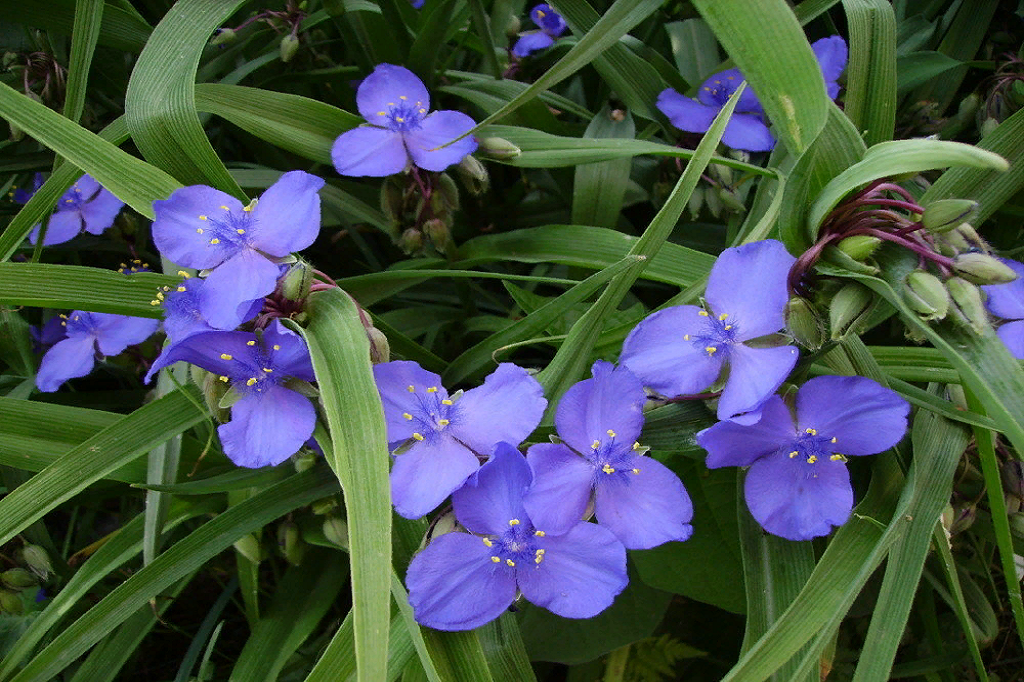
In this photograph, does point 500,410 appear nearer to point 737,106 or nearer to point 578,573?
point 578,573

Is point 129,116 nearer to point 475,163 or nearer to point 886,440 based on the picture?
point 475,163

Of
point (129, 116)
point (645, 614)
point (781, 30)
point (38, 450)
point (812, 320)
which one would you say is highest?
point (129, 116)

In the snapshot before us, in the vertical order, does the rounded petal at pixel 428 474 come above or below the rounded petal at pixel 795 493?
above

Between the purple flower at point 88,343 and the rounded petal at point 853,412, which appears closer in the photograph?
the rounded petal at point 853,412

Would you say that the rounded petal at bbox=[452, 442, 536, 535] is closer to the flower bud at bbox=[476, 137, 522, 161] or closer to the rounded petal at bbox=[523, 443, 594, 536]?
the rounded petal at bbox=[523, 443, 594, 536]

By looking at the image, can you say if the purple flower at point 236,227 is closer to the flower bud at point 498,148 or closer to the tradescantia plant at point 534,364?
the tradescantia plant at point 534,364

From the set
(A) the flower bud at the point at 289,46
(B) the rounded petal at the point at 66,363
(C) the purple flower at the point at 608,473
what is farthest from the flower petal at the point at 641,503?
(A) the flower bud at the point at 289,46

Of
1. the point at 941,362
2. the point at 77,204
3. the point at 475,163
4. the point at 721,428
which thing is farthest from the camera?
the point at 77,204

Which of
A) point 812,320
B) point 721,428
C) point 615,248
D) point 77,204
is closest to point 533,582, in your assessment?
point 721,428
